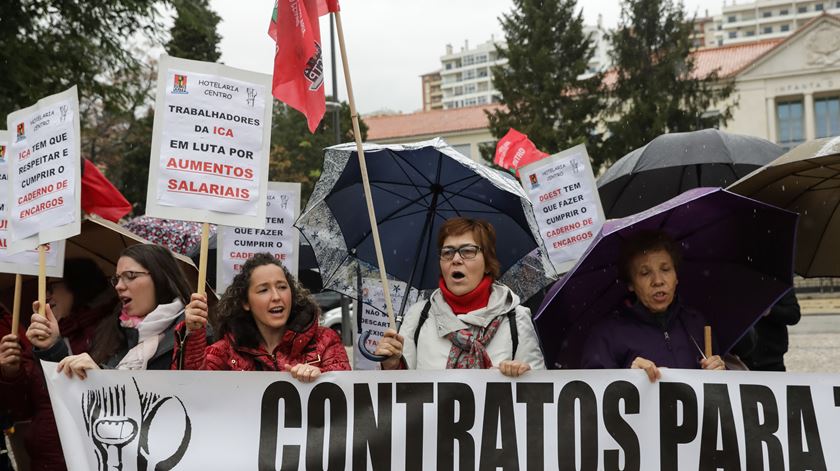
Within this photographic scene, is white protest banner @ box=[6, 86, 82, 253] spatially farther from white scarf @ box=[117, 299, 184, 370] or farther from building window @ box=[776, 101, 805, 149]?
building window @ box=[776, 101, 805, 149]

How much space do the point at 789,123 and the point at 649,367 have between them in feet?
198

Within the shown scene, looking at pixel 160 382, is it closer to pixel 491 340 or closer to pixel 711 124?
pixel 491 340

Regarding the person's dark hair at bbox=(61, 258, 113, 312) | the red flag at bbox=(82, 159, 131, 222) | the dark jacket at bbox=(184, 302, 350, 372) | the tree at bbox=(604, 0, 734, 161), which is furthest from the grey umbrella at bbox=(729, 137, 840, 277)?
the tree at bbox=(604, 0, 734, 161)

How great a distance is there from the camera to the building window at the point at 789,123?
193 feet

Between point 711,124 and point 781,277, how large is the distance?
3246cm

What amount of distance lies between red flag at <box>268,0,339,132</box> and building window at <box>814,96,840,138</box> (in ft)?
202

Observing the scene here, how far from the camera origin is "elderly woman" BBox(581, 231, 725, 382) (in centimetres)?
369

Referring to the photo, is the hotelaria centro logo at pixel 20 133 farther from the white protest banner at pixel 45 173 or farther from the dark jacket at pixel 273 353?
the dark jacket at pixel 273 353

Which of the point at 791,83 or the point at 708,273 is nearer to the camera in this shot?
the point at 708,273

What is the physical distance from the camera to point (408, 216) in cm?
529

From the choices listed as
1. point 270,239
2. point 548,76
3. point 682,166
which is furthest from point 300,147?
point 682,166

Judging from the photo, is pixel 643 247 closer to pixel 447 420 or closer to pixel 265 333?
pixel 447 420

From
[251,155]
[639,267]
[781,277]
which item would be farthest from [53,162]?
[781,277]

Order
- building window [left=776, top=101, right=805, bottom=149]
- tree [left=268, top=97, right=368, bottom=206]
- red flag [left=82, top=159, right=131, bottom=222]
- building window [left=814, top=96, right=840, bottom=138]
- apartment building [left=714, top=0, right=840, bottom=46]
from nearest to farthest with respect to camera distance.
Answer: red flag [left=82, top=159, right=131, bottom=222], tree [left=268, top=97, right=368, bottom=206], building window [left=776, top=101, right=805, bottom=149], building window [left=814, top=96, right=840, bottom=138], apartment building [left=714, top=0, right=840, bottom=46]
